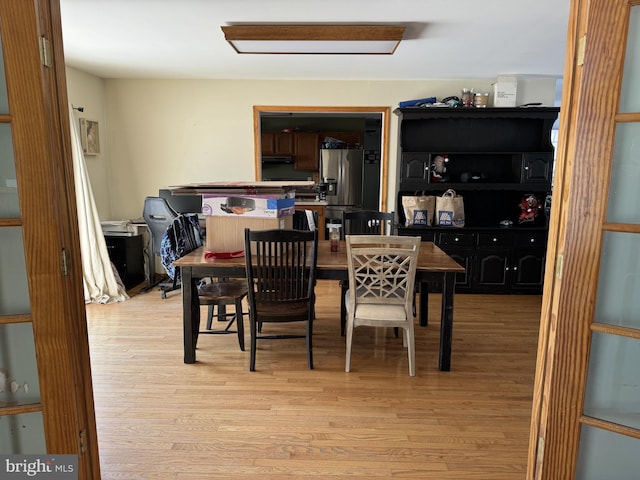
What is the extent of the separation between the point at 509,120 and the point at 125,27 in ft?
13.5

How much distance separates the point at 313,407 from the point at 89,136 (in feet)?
13.1

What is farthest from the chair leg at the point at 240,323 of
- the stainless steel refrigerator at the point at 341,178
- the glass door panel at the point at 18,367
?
the stainless steel refrigerator at the point at 341,178

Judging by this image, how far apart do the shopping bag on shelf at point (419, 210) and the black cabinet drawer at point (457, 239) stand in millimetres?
218

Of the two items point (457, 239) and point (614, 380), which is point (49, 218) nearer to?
point (614, 380)

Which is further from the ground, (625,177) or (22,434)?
(625,177)

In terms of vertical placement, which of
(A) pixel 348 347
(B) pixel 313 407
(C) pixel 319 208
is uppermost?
(C) pixel 319 208

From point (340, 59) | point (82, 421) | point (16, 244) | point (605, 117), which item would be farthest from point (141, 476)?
point (340, 59)

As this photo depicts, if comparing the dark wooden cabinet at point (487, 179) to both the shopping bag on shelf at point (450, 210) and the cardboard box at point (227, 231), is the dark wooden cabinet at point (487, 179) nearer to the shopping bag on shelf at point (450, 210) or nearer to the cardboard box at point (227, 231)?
the shopping bag on shelf at point (450, 210)

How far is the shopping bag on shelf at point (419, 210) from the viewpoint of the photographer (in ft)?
15.4

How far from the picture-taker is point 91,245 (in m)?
4.23

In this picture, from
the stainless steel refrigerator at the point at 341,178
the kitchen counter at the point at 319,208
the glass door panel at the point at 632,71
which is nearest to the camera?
the glass door panel at the point at 632,71

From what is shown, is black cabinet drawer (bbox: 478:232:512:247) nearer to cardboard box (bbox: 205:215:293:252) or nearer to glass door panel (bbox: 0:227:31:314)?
cardboard box (bbox: 205:215:293:252)

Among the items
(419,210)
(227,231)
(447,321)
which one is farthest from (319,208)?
(447,321)

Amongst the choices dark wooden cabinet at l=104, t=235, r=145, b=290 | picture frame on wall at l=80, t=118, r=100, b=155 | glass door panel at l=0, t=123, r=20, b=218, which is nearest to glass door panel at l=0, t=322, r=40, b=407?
glass door panel at l=0, t=123, r=20, b=218
